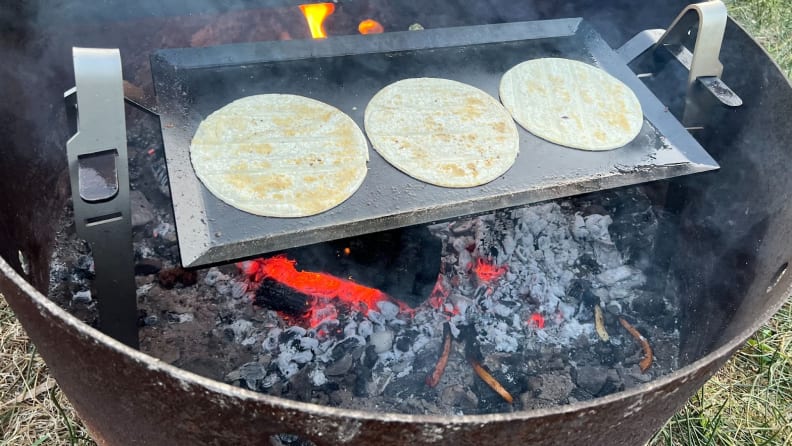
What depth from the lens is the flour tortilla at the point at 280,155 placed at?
2.27 metres

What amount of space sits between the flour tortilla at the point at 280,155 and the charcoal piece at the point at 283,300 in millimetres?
740

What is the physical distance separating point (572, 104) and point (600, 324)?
1.10 m

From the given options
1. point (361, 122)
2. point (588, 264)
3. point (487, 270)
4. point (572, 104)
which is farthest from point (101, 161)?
point (588, 264)

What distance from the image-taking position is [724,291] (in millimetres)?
2889

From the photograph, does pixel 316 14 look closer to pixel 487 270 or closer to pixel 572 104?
pixel 572 104

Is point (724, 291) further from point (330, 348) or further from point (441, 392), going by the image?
point (330, 348)

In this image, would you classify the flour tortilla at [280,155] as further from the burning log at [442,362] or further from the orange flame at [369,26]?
the orange flame at [369,26]

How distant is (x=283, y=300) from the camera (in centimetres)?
288

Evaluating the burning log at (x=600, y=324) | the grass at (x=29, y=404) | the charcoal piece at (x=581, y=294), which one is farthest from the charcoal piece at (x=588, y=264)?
the grass at (x=29, y=404)

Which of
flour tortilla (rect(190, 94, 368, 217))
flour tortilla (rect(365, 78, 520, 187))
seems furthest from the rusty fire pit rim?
flour tortilla (rect(365, 78, 520, 187))

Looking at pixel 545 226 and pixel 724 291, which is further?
pixel 545 226

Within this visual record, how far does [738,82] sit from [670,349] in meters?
1.37

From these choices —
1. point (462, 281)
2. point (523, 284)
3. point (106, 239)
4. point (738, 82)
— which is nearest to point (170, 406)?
point (106, 239)

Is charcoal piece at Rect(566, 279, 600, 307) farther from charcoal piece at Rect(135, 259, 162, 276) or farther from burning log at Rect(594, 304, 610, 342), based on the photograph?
charcoal piece at Rect(135, 259, 162, 276)
